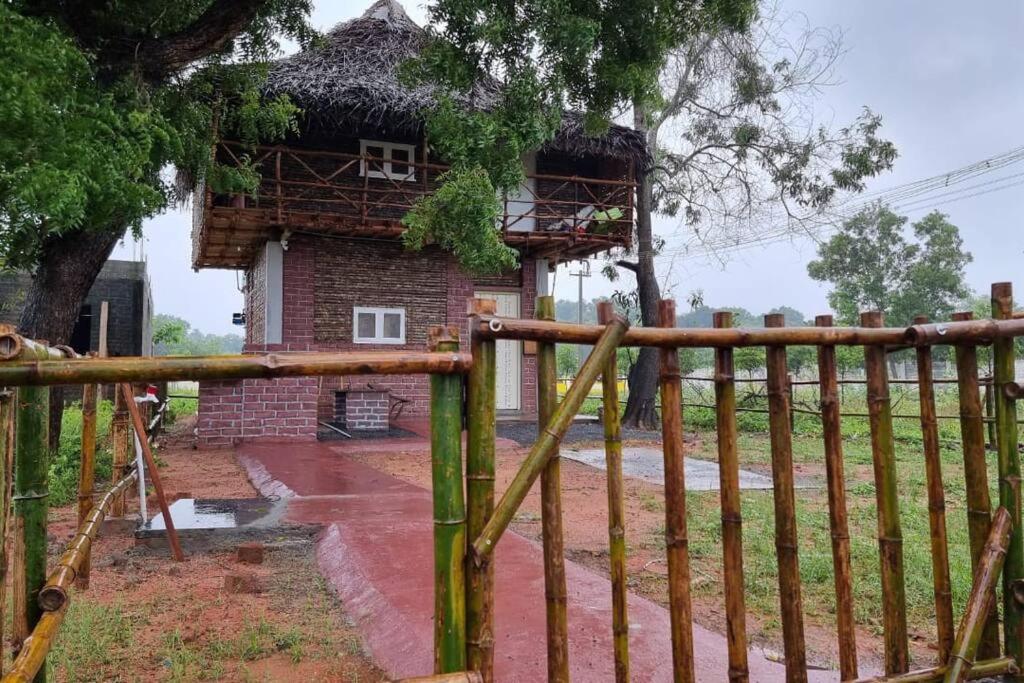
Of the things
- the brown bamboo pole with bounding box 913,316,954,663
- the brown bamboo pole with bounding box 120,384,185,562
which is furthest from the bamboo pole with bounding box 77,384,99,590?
the brown bamboo pole with bounding box 913,316,954,663

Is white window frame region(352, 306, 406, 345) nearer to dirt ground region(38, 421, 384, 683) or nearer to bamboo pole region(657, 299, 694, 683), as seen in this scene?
dirt ground region(38, 421, 384, 683)

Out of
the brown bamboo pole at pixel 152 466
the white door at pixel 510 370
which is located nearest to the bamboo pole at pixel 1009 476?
the brown bamboo pole at pixel 152 466

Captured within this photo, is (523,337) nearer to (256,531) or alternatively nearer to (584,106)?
(256,531)

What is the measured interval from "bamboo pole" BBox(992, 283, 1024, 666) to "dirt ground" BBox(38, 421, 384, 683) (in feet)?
6.96

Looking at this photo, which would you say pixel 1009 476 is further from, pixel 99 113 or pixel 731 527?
pixel 99 113

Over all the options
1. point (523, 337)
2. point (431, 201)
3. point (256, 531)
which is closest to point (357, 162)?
point (431, 201)

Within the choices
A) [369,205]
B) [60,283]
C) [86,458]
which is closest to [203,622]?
[86,458]

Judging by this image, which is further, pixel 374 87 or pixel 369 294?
pixel 369 294

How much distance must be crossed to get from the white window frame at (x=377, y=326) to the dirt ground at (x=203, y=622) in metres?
7.56

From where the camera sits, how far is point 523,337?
183 cm

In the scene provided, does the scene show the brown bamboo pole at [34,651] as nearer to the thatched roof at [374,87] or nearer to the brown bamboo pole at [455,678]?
the brown bamboo pole at [455,678]

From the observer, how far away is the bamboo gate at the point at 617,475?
5.46 ft

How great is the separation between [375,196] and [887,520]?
11.0 meters

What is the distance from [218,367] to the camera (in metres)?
1.61
